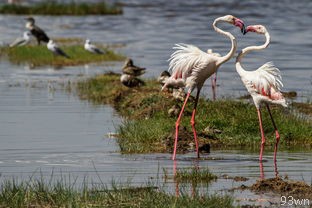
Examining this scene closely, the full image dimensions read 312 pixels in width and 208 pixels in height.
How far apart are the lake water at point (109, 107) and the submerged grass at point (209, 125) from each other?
1.30ft

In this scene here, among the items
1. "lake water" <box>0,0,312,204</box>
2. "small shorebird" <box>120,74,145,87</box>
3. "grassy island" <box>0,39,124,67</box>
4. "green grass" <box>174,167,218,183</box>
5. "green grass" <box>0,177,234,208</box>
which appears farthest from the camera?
"grassy island" <box>0,39,124,67</box>

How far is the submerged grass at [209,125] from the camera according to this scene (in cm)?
1457

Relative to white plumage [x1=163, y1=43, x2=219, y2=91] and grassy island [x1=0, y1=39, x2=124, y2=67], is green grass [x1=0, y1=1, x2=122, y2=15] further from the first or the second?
white plumage [x1=163, y1=43, x2=219, y2=91]

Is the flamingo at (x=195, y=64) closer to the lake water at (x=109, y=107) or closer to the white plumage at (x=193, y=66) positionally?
the white plumage at (x=193, y=66)

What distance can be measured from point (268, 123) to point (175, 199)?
6395 mm

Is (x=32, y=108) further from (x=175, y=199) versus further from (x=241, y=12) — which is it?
(x=241, y=12)

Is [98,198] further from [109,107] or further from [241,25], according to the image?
[109,107]

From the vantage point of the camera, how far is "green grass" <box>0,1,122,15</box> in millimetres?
49250

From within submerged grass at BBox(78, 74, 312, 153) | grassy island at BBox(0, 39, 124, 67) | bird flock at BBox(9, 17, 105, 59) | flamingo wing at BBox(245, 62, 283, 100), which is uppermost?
flamingo wing at BBox(245, 62, 283, 100)

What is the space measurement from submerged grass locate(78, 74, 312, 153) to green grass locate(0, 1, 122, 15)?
31.4 metres

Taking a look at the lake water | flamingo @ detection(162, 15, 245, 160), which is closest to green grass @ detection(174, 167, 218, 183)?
the lake water

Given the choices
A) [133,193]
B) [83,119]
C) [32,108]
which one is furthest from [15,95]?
[133,193]

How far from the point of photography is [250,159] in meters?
13.3

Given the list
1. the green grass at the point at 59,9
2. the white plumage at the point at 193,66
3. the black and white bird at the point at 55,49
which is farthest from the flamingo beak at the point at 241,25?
the green grass at the point at 59,9
